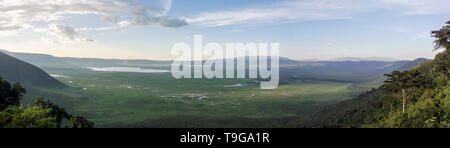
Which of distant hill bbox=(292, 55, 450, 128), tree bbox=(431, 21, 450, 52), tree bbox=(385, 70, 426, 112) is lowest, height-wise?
distant hill bbox=(292, 55, 450, 128)

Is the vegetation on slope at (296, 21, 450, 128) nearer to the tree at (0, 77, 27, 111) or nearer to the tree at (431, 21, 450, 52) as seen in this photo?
the tree at (431, 21, 450, 52)

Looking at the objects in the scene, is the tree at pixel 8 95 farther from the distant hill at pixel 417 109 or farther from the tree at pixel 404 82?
the tree at pixel 404 82

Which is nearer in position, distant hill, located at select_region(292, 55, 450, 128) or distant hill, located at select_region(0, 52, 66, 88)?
distant hill, located at select_region(292, 55, 450, 128)

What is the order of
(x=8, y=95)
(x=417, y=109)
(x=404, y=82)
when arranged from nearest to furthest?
(x=417, y=109) → (x=404, y=82) → (x=8, y=95)

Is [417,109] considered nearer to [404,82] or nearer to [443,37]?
[404,82]

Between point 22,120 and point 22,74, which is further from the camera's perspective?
point 22,74

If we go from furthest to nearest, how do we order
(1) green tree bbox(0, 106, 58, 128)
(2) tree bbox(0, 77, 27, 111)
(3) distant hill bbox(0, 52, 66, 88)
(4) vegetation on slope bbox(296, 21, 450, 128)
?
(3) distant hill bbox(0, 52, 66, 88), (2) tree bbox(0, 77, 27, 111), (4) vegetation on slope bbox(296, 21, 450, 128), (1) green tree bbox(0, 106, 58, 128)

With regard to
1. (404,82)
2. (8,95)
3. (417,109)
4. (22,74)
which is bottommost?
(417,109)

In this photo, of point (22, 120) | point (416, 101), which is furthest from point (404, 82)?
point (22, 120)

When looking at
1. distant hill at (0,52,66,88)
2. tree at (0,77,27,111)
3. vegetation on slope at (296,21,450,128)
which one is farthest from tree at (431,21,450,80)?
distant hill at (0,52,66,88)
